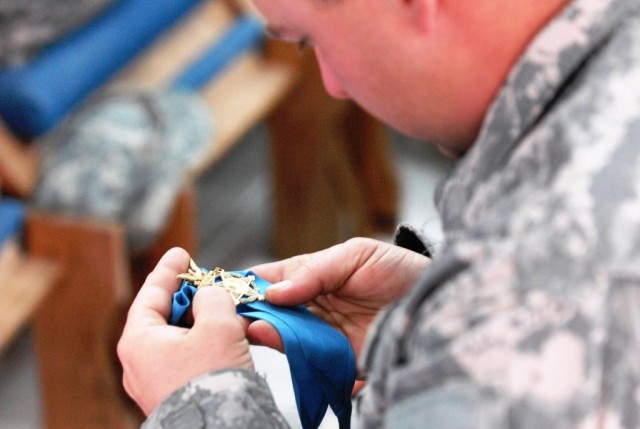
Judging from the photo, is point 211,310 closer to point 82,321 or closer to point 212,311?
point 212,311

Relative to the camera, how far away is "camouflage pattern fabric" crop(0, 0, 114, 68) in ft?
4.57

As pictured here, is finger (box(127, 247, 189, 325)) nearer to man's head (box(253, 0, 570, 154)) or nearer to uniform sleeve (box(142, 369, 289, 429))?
uniform sleeve (box(142, 369, 289, 429))

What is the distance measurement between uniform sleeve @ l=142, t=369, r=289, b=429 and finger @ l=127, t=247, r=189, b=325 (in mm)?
90

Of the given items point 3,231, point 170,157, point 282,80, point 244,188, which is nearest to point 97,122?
point 170,157

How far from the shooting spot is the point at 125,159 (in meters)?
1.45

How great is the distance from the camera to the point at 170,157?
1.51 m

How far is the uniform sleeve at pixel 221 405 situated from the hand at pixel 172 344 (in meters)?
0.02

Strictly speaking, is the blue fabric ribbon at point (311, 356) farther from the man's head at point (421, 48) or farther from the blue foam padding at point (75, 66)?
the blue foam padding at point (75, 66)

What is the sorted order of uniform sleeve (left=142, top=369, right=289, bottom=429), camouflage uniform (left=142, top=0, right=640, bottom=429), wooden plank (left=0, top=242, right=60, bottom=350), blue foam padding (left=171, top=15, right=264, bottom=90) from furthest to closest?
blue foam padding (left=171, top=15, right=264, bottom=90), wooden plank (left=0, top=242, right=60, bottom=350), uniform sleeve (left=142, top=369, right=289, bottom=429), camouflage uniform (left=142, top=0, right=640, bottom=429)

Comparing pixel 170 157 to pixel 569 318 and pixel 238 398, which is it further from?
pixel 569 318

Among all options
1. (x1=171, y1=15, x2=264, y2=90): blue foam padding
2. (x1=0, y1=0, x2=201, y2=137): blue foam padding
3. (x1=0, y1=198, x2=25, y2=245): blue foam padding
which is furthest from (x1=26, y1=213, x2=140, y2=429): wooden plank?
(x1=171, y1=15, x2=264, y2=90): blue foam padding

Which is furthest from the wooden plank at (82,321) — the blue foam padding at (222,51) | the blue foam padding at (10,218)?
the blue foam padding at (222,51)

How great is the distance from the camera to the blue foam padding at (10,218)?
52.9 inches

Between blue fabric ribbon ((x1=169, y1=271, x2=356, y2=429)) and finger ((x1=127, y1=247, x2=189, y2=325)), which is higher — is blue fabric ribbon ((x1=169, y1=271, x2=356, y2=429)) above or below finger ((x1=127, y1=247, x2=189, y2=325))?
below
